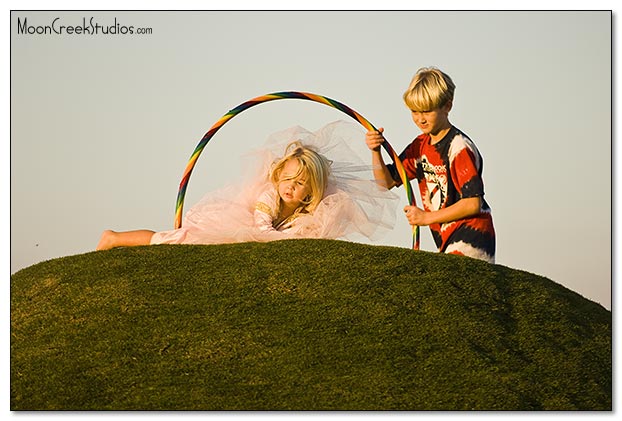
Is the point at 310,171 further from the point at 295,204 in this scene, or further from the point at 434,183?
the point at 434,183

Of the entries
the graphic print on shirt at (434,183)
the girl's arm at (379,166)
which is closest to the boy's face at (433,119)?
the graphic print on shirt at (434,183)

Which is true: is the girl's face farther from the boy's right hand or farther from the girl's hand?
the girl's hand

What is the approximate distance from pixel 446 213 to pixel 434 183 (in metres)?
0.40

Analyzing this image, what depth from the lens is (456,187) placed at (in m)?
8.41

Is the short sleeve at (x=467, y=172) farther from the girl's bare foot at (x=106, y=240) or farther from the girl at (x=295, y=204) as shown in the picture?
the girl's bare foot at (x=106, y=240)

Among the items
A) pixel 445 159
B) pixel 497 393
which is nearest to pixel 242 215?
pixel 445 159

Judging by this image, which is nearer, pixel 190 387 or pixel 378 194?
pixel 190 387

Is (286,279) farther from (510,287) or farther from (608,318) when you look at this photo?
(608,318)

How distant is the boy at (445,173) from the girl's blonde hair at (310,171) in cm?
44

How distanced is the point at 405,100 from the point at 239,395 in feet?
10.3

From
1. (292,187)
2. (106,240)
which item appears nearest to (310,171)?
(292,187)

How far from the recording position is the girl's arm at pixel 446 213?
8227 mm

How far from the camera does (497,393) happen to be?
657 cm

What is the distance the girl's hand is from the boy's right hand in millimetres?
584
